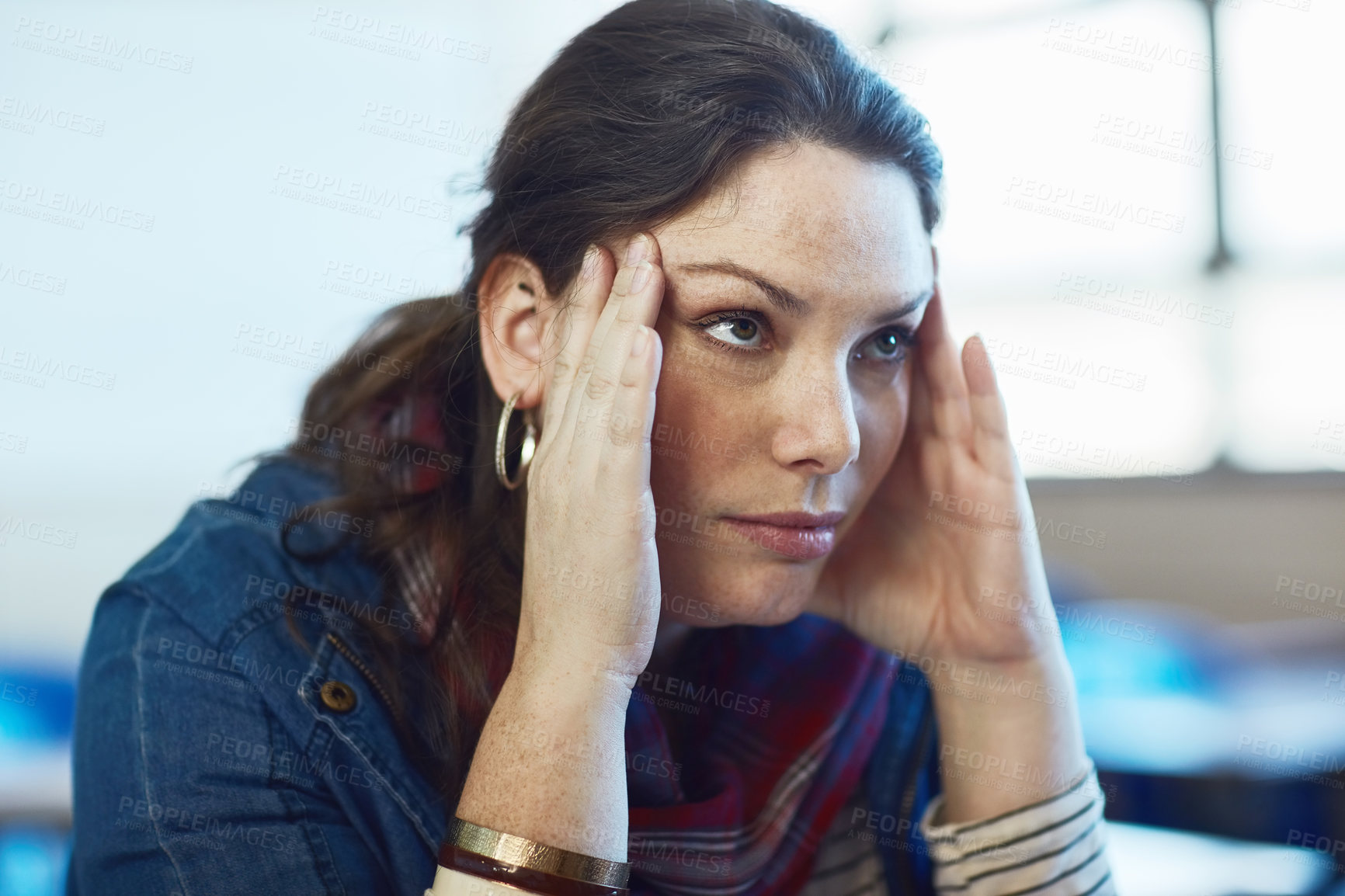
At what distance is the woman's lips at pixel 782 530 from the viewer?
102cm

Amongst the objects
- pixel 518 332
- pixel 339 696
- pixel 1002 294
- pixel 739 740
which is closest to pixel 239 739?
pixel 339 696

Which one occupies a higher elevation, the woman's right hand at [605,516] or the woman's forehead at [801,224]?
the woman's forehead at [801,224]

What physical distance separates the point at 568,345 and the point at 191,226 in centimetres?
133

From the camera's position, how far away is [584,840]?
84 centimetres

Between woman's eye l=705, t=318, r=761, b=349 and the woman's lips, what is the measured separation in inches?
7.9

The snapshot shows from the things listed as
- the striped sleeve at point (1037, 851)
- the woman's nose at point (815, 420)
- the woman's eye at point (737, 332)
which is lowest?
the striped sleeve at point (1037, 851)

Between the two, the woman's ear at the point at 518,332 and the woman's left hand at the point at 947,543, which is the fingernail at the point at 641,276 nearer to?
the woman's ear at the point at 518,332

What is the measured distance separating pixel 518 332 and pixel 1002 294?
1.87m

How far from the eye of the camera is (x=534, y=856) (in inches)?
32.3

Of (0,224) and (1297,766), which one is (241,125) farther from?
(1297,766)

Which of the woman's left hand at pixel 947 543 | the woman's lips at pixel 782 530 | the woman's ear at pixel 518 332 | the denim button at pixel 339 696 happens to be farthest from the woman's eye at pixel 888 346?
the denim button at pixel 339 696

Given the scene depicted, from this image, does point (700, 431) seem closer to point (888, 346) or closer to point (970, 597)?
point (888, 346)

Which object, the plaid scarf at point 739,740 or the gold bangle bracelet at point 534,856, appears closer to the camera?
the gold bangle bracelet at point 534,856

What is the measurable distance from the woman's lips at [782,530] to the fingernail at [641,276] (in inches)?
11.2
